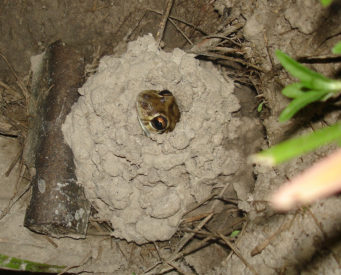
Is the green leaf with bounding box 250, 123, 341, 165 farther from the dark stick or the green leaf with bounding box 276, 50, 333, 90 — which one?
the dark stick

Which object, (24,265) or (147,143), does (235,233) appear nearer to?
(147,143)

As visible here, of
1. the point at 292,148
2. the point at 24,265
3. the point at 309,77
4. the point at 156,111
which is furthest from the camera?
the point at 24,265

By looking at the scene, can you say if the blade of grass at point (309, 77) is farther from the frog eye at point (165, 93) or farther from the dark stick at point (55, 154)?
the dark stick at point (55, 154)

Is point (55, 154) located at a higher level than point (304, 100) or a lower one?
lower

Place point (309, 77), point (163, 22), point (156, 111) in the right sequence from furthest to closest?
point (163, 22)
point (156, 111)
point (309, 77)

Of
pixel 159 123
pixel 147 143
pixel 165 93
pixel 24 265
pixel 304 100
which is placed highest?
pixel 304 100

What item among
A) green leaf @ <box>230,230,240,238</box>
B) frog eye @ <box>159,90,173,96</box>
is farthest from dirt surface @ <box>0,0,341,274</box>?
frog eye @ <box>159,90,173,96</box>

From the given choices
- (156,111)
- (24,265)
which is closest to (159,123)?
(156,111)

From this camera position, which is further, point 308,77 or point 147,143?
point 147,143
